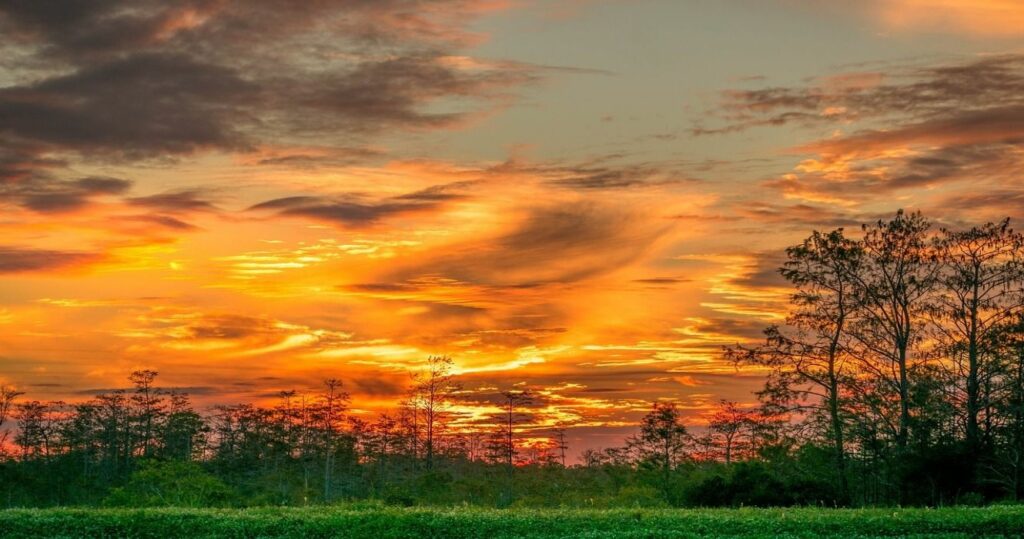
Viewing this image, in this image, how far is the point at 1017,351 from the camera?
47.0 m

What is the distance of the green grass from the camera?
27.7m

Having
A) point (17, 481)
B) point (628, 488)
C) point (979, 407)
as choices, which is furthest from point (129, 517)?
point (17, 481)

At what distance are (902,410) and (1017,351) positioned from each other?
5.84 metres

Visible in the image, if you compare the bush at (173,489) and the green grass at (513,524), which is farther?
the bush at (173,489)

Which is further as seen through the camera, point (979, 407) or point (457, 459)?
point (457, 459)

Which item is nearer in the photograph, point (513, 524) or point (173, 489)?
point (513, 524)

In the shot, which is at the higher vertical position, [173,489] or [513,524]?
[513,524]

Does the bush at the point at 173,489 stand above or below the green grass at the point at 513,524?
below

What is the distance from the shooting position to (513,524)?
93.5 ft

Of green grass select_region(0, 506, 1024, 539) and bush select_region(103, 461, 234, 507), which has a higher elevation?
green grass select_region(0, 506, 1024, 539)

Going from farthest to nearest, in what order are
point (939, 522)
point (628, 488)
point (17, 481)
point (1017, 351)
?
point (17, 481), point (628, 488), point (1017, 351), point (939, 522)

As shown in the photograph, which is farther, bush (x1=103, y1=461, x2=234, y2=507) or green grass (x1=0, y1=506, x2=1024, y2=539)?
bush (x1=103, y1=461, x2=234, y2=507)

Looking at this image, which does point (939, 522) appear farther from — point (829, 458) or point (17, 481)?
point (17, 481)

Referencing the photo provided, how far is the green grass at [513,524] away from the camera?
27.7 m
